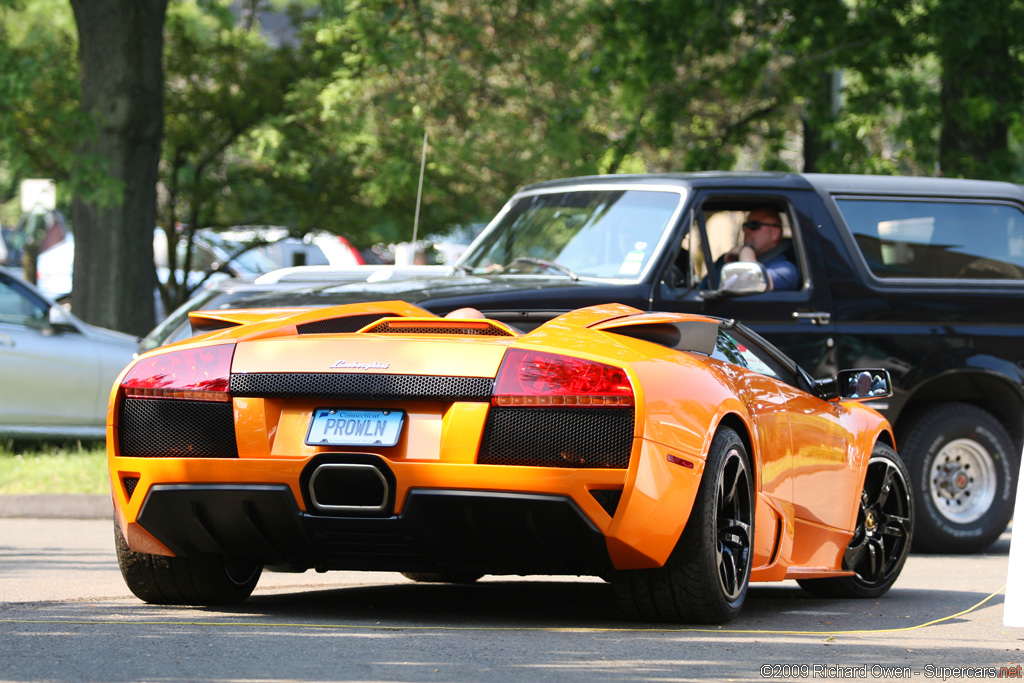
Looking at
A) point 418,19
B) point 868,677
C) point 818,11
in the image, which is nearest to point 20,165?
point 418,19

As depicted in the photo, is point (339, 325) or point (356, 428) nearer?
point (356, 428)

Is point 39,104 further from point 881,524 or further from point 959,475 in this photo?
point 881,524

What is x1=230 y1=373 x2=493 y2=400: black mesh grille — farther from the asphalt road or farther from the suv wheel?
the suv wheel

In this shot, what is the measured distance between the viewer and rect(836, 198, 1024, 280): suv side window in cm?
979

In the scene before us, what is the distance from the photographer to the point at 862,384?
6910 millimetres

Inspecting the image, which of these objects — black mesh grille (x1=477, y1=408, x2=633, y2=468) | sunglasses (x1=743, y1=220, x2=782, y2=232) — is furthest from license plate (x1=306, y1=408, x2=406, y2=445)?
sunglasses (x1=743, y1=220, x2=782, y2=232)

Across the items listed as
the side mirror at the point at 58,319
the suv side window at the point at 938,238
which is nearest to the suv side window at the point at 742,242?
the suv side window at the point at 938,238

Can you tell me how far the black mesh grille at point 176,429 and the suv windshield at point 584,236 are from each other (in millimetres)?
3645

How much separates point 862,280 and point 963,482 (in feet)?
5.16

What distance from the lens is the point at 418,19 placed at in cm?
2020

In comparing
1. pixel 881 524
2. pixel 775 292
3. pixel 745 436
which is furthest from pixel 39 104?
pixel 745 436

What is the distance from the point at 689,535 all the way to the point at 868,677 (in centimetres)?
96

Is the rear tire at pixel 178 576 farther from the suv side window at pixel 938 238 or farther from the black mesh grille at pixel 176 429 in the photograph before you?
the suv side window at pixel 938 238

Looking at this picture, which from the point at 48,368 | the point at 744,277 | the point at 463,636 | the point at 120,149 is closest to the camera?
the point at 463,636
